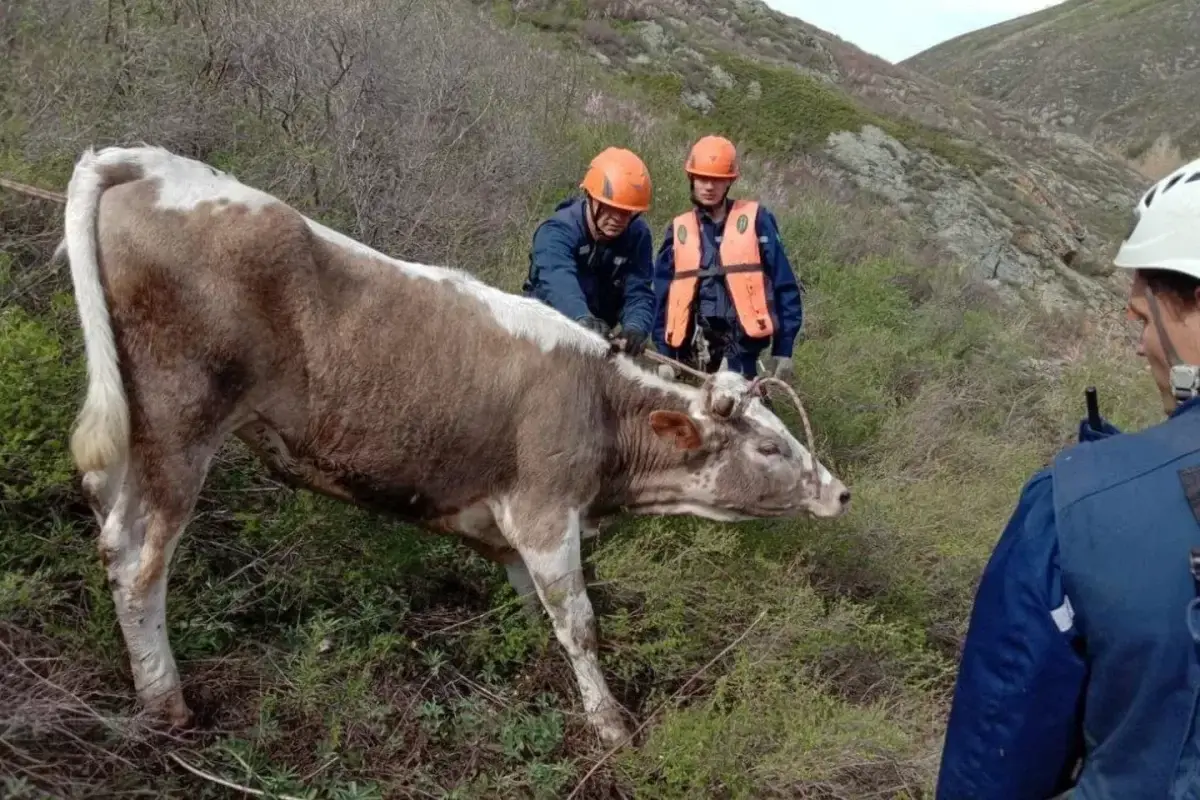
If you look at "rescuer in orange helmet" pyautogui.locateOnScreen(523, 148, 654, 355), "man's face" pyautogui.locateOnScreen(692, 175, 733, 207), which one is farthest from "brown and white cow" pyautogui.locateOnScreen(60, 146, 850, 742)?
"man's face" pyautogui.locateOnScreen(692, 175, 733, 207)

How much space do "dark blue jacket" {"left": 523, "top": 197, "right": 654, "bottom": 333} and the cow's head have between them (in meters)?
0.76

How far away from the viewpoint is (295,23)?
7211 millimetres

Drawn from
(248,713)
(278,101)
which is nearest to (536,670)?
(248,713)

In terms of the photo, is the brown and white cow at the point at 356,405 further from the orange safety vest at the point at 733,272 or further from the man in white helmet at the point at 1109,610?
the man in white helmet at the point at 1109,610

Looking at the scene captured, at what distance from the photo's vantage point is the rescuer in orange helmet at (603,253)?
5.09 metres

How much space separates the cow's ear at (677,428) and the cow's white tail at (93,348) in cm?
224

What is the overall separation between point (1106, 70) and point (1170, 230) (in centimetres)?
6758

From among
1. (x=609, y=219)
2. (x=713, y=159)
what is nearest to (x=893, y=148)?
(x=713, y=159)

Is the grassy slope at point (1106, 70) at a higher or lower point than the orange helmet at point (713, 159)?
higher

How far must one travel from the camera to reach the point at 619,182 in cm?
518

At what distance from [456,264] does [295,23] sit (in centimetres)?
244

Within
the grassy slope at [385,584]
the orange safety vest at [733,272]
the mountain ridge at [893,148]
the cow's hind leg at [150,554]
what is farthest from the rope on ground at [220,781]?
the mountain ridge at [893,148]

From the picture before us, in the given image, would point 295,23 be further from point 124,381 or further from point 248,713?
point 248,713

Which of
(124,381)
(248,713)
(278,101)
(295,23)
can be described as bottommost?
(248,713)
